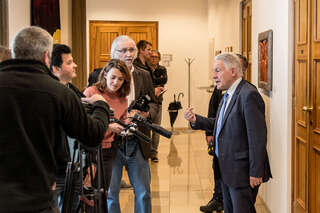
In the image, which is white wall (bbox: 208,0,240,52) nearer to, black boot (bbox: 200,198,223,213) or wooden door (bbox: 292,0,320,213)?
black boot (bbox: 200,198,223,213)

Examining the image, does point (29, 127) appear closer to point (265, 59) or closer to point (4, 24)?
point (4, 24)

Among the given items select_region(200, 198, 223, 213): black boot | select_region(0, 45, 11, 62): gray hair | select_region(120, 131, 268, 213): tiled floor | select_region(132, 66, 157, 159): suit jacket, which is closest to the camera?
select_region(0, 45, 11, 62): gray hair

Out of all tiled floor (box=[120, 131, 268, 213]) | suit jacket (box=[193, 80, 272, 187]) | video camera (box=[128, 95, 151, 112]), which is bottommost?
tiled floor (box=[120, 131, 268, 213])

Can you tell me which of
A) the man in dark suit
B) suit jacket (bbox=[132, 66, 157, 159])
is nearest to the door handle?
the man in dark suit

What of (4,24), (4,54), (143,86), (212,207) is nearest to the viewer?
(4,54)

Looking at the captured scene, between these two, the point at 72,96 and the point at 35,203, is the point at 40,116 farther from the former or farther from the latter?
the point at 35,203

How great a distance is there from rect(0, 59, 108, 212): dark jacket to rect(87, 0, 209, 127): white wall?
27.4ft

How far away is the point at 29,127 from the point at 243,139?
5.32 ft

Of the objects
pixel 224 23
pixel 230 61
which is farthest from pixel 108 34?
pixel 230 61

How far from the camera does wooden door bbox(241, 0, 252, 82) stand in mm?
5767

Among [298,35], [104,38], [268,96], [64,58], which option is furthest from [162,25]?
[64,58]

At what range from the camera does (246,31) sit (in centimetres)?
601

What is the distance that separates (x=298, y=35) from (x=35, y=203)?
245 cm

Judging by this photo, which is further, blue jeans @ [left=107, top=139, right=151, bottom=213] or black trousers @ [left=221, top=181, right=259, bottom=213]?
blue jeans @ [left=107, top=139, right=151, bottom=213]
